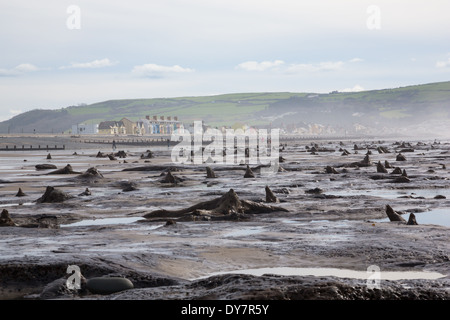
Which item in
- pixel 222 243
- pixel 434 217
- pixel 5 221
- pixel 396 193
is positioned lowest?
pixel 396 193

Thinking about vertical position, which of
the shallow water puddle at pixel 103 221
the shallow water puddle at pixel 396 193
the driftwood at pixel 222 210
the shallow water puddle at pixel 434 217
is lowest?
the shallow water puddle at pixel 396 193

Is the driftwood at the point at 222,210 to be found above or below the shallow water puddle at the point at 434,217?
above

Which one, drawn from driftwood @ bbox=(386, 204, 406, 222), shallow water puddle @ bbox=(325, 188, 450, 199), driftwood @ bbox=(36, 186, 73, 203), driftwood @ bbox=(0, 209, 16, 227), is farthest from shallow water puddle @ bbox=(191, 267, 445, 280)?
shallow water puddle @ bbox=(325, 188, 450, 199)

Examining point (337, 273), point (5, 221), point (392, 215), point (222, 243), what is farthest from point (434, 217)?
point (5, 221)

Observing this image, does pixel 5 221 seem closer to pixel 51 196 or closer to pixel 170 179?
pixel 51 196

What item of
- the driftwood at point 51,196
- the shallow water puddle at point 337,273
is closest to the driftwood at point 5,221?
the driftwood at point 51,196

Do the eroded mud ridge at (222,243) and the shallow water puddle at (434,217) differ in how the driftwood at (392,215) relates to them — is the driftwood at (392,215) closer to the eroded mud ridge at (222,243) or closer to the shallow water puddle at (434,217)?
the eroded mud ridge at (222,243)

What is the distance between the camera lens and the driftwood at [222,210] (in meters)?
19.1

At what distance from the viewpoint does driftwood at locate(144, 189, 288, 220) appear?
19.1 metres

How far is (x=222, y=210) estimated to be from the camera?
19500mm

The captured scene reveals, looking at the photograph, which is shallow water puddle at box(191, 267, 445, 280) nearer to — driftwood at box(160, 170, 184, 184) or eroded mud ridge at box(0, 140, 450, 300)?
eroded mud ridge at box(0, 140, 450, 300)

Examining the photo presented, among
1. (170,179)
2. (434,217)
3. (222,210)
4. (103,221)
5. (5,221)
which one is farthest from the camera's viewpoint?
(170,179)

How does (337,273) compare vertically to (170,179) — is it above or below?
above
